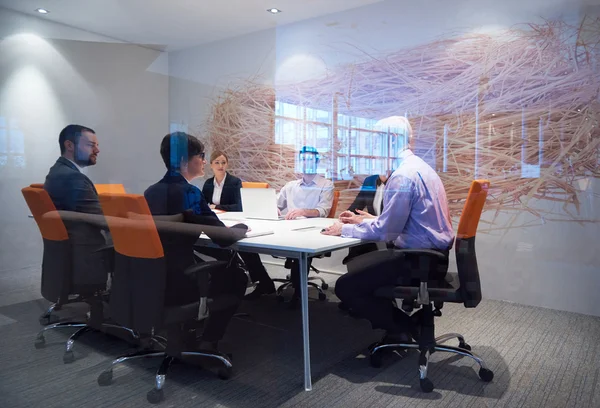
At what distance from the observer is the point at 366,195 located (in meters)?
3.13

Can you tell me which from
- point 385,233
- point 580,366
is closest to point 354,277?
point 385,233

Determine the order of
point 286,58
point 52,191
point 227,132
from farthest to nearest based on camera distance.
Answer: point 286,58
point 227,132
point 52,191

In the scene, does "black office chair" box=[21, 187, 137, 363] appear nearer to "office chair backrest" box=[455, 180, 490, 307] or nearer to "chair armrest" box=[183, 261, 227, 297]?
"chair armrest" box=[183, 261, 227, 297]

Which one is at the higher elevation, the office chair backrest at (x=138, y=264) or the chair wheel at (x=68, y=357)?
the office chair backrest at (x=138, y=264)

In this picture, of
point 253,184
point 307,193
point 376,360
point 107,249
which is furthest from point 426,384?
point 107,249

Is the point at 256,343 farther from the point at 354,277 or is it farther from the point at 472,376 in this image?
the point at 472,376

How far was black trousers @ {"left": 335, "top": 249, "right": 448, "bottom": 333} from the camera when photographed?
2.39 metres

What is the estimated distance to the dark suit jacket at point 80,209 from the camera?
6.99 feet

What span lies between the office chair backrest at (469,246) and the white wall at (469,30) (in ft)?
1.01

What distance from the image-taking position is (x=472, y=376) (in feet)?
7.59

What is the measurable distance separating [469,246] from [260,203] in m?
1.44

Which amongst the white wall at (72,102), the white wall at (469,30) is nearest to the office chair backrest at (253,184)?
the white wall at (469,30)

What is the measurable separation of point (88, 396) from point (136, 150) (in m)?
1.25

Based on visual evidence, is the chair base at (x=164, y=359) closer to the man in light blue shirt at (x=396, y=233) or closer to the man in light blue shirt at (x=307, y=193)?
the man in light blue shirt at (x=396, y=233)
